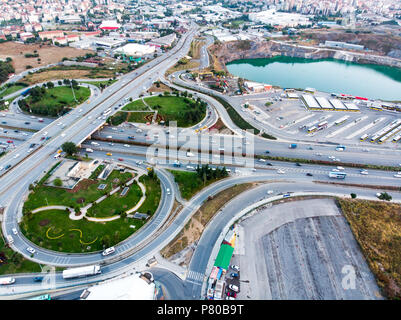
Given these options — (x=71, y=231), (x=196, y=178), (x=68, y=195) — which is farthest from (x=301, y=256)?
(x=68, y=195)

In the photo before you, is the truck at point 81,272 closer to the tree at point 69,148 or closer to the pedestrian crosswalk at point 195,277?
the pedestrian crosswalk at point 195,277

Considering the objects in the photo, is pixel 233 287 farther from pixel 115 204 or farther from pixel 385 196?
pixel 385 196

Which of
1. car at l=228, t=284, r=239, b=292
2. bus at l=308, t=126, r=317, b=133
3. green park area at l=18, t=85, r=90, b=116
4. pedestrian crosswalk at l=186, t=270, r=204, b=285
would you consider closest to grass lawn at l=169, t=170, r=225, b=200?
pedestrian crosswalk at l=186, t=270, r=204, b=285

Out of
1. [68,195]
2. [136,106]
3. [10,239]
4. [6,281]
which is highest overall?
[136,106]

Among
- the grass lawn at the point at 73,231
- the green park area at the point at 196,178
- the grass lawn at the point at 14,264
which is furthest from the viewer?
the green park area at the point at 196,178

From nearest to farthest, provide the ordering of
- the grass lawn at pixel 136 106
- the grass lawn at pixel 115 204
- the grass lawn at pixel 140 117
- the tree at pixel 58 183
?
1. the grass lawn at pixel 115 204
2. the tree at pixel 58 183
3. the grass lawn at pixel 140 117
4. the grass lawn at pixel 136 106

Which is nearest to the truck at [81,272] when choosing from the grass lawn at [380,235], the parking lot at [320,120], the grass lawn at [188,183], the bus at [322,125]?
the grass lawn at [188,183]

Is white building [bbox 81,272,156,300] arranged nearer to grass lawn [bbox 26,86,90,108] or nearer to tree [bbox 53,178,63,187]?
tree [bbox 53,178,63,187]
